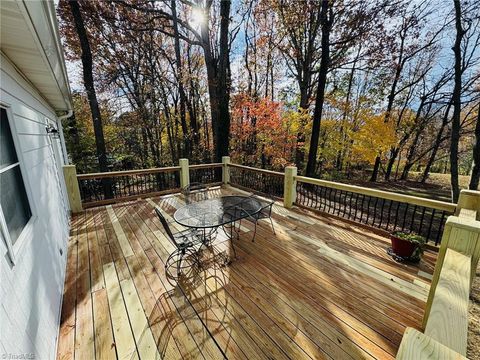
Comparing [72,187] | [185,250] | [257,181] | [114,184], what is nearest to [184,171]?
[114,184]

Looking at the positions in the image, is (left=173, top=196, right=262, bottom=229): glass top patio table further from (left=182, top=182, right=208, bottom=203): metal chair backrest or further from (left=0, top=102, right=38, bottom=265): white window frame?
(left=0, top=102, right=38, bottom=265): white window frame

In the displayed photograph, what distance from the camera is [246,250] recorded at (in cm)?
311

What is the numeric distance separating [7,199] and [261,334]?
2314 millimetres

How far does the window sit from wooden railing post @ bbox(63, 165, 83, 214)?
2.86 meters

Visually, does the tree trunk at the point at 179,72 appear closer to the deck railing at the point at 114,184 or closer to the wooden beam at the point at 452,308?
the deck railing at the point at 114,184

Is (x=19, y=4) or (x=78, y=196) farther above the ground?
(x=19, y=4)

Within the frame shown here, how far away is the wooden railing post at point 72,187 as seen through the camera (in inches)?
169

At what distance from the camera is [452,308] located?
40.9 inches

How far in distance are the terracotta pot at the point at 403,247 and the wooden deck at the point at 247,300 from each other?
16 centimetres

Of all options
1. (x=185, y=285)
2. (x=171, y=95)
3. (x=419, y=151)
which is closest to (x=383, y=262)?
(x=185, y=285)

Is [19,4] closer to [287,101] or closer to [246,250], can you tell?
[246,250]

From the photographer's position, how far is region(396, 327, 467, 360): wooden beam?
685mm

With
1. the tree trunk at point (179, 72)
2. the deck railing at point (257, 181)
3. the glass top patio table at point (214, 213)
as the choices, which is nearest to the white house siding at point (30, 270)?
the glass top patio table at point (214, 213)

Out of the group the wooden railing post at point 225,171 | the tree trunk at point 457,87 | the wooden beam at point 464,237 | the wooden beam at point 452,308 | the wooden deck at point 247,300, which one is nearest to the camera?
the wooden beam at point 452,308
